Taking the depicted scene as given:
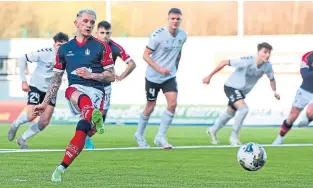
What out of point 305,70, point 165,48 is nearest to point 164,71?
point 165,48

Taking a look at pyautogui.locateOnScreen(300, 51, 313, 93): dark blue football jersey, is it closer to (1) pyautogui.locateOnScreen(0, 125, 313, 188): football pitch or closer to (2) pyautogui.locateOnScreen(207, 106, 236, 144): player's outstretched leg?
(1) pyautogui.locateOnScreen(0, 125, 313, 188): football pitch

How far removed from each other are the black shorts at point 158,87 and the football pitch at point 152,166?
1035 millimetres

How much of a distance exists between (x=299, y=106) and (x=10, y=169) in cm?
853

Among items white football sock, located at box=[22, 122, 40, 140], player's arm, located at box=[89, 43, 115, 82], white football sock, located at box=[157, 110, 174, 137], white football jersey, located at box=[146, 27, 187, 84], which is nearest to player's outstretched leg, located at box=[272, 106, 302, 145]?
white football sock, located at box=[157, 110, 174, 137]

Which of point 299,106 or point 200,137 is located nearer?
point 299,106

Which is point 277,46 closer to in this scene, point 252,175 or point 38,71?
point 38,71

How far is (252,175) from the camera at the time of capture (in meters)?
11.3

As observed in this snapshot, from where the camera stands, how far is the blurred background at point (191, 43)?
29.5 m

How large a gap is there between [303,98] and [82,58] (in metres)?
8.60

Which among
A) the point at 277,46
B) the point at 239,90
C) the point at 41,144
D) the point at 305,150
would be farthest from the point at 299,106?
the point at 277,46

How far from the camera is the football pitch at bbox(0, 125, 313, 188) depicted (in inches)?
404

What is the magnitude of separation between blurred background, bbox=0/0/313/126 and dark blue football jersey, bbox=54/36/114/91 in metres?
17.5

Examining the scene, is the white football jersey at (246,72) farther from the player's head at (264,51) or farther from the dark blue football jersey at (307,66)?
the dark blue football jersey at (307,66)

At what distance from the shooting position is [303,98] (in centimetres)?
1897
